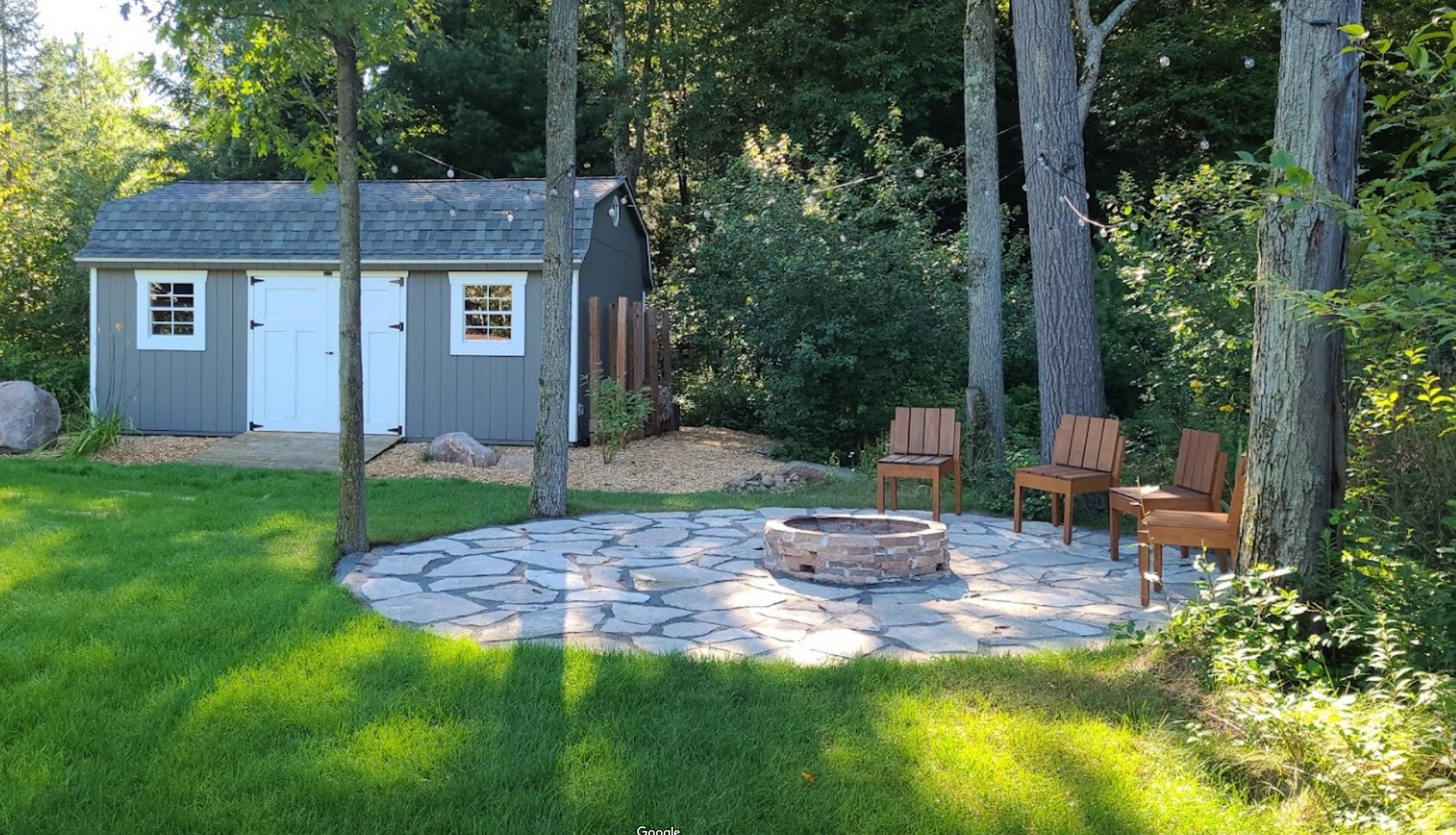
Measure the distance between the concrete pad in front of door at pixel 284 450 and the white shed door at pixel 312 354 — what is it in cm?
26

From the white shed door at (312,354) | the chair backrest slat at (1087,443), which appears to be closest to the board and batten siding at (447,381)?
the white shed door at (312,354)

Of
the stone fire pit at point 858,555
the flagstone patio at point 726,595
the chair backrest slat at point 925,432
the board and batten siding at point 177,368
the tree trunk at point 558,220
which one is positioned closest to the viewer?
the flagstone patio at point 726,595

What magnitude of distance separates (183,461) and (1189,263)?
9601 mm

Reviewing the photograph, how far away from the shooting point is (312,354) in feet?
41.8

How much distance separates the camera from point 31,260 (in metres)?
15.4

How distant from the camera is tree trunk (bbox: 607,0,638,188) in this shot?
20.0 meters

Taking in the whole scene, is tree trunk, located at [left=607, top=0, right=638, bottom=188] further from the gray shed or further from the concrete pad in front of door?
the concrete pad in front of door

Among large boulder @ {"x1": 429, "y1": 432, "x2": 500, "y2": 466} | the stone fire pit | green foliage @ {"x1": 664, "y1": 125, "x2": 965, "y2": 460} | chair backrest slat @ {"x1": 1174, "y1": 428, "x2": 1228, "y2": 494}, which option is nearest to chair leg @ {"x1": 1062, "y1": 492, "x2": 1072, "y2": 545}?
chair backrest slat @ {"x1": 1174, "y1": 428, "x2": 1228, "y2": 494}

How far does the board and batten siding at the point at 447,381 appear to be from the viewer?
12523 mm

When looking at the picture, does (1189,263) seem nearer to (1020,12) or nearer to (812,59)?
(1020,12)

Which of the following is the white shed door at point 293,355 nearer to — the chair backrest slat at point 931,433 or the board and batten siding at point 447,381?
the board and batten siding at point 447,381

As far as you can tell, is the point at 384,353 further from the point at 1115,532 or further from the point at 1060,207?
the point at 1115,532

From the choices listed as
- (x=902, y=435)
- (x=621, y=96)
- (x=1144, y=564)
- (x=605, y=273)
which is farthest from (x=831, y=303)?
(x=621, y=96)

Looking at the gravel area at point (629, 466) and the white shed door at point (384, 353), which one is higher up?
the white shed door at point (384, 353)
